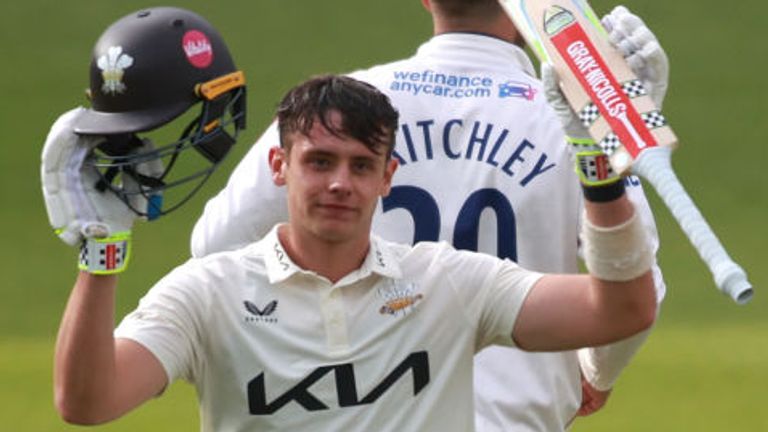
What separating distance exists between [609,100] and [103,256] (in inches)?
47.4

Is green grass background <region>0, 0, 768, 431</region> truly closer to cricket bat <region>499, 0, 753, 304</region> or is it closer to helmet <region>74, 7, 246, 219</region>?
helmet <region>74, 7, 246, 219</region>

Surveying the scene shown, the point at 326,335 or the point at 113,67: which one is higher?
the point at 113,67

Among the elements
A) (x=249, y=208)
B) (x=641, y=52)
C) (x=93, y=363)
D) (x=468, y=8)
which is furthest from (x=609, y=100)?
(x=249, y=208)

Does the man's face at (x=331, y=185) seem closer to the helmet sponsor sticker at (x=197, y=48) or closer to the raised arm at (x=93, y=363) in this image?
the helmet sponsor sticker at (x=197, y=48)

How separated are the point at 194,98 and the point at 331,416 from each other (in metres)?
0.83

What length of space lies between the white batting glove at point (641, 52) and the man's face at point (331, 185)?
2.24 feet

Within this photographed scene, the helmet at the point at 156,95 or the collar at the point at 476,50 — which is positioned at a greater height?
the helmet at the point at 156,95

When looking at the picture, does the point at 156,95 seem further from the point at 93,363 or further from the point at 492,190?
the point at 492,190

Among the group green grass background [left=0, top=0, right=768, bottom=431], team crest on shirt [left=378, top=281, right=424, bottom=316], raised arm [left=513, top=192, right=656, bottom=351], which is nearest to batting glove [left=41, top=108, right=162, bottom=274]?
team crest on shirt [left=378, top=281, right=424, bottom=316]

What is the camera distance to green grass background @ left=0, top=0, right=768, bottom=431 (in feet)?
44.6

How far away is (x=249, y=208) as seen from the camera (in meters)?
6.75

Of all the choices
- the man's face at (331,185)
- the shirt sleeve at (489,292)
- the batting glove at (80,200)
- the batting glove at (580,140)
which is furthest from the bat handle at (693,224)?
the batting glove at (80,200)

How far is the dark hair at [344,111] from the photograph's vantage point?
587cm

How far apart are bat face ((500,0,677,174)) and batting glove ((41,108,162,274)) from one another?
1.07 metres
